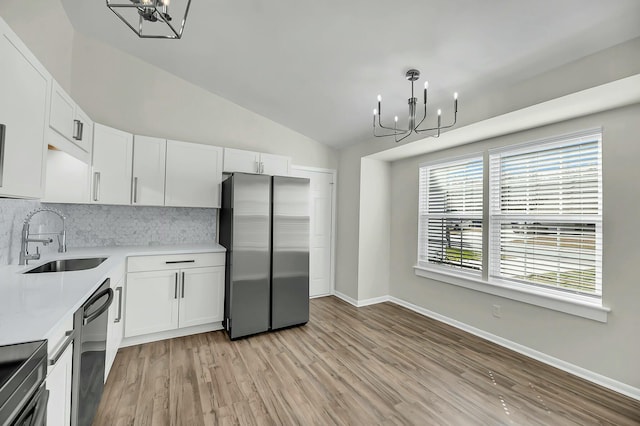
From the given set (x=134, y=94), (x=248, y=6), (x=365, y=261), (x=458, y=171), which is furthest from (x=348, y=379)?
(x=134, y=94)

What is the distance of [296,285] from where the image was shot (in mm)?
3514

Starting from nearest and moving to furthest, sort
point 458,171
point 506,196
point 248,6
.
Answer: point 248,6
point 506,196
point 458,171

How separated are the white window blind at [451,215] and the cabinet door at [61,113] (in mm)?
3836

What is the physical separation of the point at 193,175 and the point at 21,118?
1909 millimetres

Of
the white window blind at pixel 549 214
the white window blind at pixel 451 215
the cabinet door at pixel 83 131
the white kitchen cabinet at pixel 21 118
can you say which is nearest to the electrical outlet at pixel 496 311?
the white window blind at pixel 549 214

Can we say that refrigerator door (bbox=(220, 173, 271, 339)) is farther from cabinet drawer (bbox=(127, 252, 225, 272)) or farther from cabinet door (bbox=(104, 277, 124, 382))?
cabinet door (bbox=(104, 277, 124, 382))

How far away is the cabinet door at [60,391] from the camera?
3.85 feet

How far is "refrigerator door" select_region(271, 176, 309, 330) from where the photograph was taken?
133 inches

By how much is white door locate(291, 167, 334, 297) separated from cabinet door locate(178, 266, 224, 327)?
1.71 m

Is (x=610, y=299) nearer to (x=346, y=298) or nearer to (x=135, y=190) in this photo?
(x=346, y=298)

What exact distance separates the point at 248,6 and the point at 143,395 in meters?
3.06

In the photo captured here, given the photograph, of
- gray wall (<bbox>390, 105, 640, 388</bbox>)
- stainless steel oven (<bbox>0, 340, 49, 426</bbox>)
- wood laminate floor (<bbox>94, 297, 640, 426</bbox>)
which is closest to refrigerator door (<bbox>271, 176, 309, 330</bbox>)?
wood laminate floor (<bbox>94, 297, 640, 426</bbox>)

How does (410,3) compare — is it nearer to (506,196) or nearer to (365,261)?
(506,196)

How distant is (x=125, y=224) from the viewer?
3.35 meters
